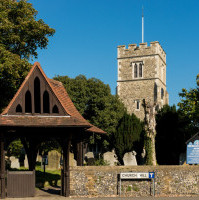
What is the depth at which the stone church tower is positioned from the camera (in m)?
53.3

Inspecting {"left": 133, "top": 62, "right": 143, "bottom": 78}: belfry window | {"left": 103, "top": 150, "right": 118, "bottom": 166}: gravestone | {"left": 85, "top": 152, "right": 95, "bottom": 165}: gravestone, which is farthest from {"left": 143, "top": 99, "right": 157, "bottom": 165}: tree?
{"left": 133, "top": 62, "right": 143, "bottom": 78}: belfry window

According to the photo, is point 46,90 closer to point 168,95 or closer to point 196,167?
point 196,167

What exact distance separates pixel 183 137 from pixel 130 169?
86.0 ft

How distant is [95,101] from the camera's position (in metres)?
43.9

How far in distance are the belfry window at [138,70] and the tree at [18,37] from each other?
100 feet

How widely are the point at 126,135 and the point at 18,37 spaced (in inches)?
900

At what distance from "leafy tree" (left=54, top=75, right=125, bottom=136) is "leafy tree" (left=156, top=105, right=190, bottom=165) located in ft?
19.9

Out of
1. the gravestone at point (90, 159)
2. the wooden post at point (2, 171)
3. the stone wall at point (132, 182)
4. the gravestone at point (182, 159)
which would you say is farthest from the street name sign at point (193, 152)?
the gravestone at point (182, 159)

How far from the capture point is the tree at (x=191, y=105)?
105 feet

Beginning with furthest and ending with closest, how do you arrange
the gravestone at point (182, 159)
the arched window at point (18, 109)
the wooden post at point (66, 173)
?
the gravestone at point (182, 159) → the arched window at point (18, 109) → the wooden post at point (66, 173)

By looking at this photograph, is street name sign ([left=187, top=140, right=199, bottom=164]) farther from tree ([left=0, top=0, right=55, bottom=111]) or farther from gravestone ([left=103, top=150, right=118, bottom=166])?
gravestone ([left=103, top=150, right=118, bottom=166])

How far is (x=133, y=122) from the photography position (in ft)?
144

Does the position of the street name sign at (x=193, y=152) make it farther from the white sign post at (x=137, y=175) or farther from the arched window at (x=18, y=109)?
the arched window at (x=18, y=109)

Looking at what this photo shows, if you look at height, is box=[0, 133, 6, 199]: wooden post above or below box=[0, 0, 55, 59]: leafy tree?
below
